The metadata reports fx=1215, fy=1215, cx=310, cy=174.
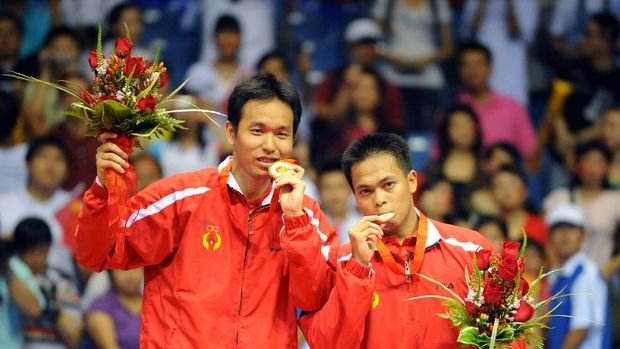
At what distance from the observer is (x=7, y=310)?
26.9ft

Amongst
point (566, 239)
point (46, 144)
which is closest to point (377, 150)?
point (566, 239)

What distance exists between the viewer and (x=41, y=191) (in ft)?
28.6

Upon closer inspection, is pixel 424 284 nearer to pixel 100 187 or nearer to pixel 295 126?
pixel 295 126

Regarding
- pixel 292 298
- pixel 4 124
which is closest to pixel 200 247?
pixel 292 298

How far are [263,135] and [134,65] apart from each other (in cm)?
64

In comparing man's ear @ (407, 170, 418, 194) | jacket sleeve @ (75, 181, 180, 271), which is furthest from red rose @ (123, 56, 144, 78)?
man's ear @ (407, 170, 418, 194)

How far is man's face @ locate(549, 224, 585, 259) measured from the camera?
882cm

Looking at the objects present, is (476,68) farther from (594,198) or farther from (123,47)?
(123,47)

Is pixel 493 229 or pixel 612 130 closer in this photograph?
pixel 493 229

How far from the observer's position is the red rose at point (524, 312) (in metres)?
4.85

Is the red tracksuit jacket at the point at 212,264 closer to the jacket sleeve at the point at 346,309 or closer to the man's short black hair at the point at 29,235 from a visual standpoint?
the jacket sleeve at the point at 346,309

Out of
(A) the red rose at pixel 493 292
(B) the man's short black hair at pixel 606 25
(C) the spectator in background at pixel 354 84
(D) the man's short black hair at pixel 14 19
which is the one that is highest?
(B) the man's short black hair at pixel 606 25

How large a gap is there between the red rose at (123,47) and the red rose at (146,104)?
0.20m

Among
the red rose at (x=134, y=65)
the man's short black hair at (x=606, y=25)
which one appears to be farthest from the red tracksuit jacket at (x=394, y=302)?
the man's short black hair at (x=606, y=25)
